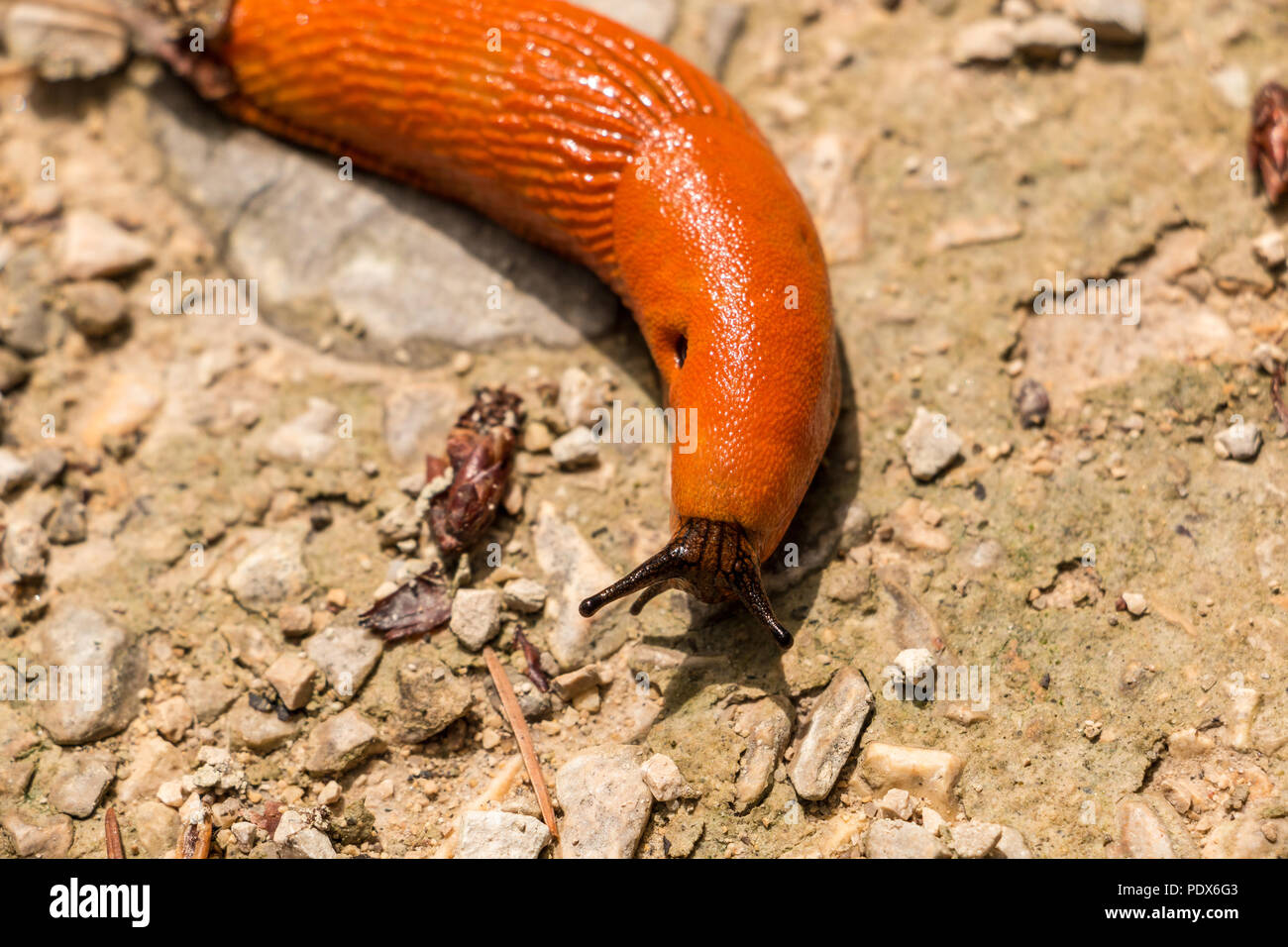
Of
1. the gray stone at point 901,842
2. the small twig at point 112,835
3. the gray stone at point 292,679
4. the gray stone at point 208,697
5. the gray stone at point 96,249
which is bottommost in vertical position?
the small twig at point 112,835

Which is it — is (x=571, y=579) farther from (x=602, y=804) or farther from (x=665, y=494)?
(x=602, y=804)

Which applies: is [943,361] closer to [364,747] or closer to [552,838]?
[552,838]

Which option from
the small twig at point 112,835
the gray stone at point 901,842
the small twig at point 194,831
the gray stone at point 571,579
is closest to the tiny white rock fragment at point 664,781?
the gray stone at point 571,579

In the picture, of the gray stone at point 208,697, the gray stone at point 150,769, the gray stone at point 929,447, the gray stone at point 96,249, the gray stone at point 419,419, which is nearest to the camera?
the gray stone at point 150,769

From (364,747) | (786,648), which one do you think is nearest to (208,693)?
(364,747)

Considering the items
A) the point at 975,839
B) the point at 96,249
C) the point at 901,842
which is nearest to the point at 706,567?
the point at 901,842

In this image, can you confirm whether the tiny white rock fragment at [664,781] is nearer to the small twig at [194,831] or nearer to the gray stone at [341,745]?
the gray stone at [341,745]

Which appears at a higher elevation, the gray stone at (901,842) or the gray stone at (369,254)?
the gray stone at (369,254)

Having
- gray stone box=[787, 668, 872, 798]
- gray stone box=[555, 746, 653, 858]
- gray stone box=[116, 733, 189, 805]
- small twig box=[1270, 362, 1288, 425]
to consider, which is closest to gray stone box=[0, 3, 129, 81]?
gray stone box=[116, 733, 189, 805]
